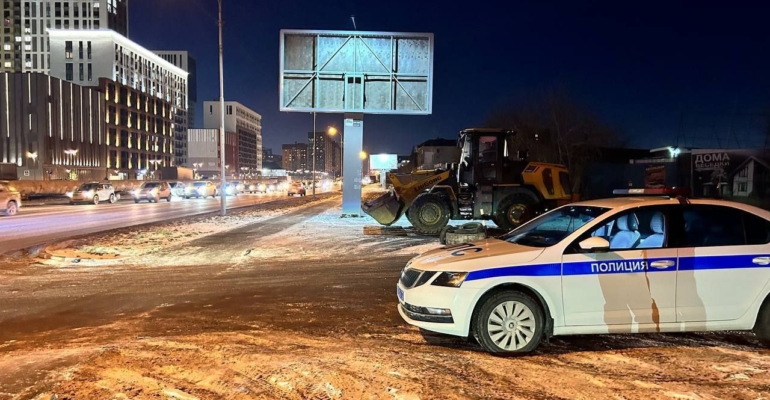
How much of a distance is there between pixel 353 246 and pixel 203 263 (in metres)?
3.99

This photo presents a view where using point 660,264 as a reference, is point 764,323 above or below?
below

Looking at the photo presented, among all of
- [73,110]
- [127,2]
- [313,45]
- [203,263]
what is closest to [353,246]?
[203,263]

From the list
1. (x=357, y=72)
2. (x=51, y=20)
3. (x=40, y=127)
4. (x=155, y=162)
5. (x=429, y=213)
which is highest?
(x=51, y=20)

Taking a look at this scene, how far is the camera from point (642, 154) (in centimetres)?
5616

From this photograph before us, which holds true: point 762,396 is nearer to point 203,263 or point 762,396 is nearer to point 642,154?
point 203,263

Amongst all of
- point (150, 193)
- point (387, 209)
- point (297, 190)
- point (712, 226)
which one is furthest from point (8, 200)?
point (297, 190)

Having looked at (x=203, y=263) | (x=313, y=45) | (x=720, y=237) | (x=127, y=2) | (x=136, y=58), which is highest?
(x=127, y=2)

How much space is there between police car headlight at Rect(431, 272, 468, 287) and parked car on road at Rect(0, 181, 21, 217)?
26.3m

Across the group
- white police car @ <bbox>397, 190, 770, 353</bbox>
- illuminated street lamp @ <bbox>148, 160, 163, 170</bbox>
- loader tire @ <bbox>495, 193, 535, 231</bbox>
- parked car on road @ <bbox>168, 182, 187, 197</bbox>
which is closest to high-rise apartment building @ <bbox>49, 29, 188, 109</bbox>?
illuminated street lamp @ <bbox>148, 160, 163, 170</bbox>

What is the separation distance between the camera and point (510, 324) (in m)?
5.16

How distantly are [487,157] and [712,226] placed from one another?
10.1m

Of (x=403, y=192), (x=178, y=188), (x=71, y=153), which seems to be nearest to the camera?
(x=403, y=192)

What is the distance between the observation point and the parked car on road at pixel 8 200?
2381 cm

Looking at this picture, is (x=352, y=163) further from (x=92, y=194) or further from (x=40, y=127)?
(x=40, y=127)
